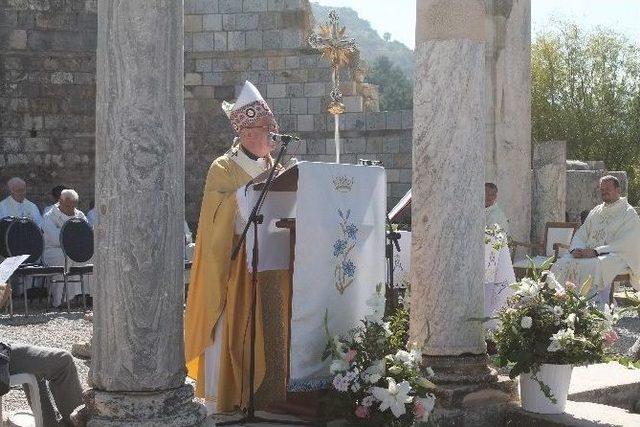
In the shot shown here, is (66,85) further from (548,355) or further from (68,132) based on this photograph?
(548,355)

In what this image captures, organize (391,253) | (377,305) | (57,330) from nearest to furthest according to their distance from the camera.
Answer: (377,305) → (391,253) → (57,330)

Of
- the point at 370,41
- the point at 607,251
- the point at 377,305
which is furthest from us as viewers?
the point at 370,41

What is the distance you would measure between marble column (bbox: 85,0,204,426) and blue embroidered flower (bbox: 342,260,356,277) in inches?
52.5

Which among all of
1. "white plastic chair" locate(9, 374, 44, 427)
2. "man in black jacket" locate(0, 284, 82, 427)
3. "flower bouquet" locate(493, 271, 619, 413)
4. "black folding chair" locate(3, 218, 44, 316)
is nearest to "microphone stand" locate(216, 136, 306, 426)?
"man in black jacket" locate(0, 284, 82, 427)

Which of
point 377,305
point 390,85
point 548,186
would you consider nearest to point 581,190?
point 548,186

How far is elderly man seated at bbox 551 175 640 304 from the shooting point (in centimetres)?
1070

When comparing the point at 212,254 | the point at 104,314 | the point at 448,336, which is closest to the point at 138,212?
A: the point at 104,314

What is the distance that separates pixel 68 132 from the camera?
1725cm

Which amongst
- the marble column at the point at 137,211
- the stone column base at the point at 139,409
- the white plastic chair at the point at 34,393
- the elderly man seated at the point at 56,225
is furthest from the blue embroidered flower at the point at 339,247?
the elderly man seated at the point at 56,225

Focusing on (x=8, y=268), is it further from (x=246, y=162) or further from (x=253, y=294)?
(x=246, y=162)

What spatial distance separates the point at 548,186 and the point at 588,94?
20.3 m

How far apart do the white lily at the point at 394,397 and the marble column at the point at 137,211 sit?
1009mm

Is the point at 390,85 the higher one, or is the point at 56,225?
the point at 390,85

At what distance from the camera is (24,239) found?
37.8ft
